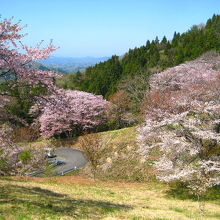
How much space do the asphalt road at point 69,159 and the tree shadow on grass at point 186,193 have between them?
15.8 metres

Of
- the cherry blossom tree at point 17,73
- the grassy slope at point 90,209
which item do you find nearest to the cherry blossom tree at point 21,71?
the cherry blossom tree at point 17,73

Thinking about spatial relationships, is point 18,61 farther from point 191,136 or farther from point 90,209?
point 191,136

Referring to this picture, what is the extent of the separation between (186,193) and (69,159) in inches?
910

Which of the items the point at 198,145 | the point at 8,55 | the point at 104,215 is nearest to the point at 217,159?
the point at 198,145

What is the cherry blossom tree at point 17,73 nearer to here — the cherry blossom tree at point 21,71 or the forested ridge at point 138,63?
the cherry blossom tree at point 21,71

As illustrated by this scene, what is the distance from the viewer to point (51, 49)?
11.2 m

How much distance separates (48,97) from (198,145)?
1149 centimetres

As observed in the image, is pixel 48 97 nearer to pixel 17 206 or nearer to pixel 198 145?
pixel 17 206

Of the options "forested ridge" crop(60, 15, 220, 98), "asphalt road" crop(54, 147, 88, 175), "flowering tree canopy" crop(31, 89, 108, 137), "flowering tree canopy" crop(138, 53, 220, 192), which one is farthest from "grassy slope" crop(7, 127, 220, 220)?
"forested ridge" crop(60, 15, 220, 98)

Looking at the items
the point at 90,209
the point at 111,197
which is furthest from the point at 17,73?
the point at 111,197

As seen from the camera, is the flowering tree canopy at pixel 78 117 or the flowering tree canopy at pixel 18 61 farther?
the flowering tree canopy at pixel 78 117

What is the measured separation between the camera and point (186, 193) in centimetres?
2042

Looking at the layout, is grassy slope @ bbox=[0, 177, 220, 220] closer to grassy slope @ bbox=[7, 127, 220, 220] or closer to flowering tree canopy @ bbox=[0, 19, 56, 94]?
grassy slope @ bbox=[7, 127, 220, 220]

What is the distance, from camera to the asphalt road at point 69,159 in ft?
118
